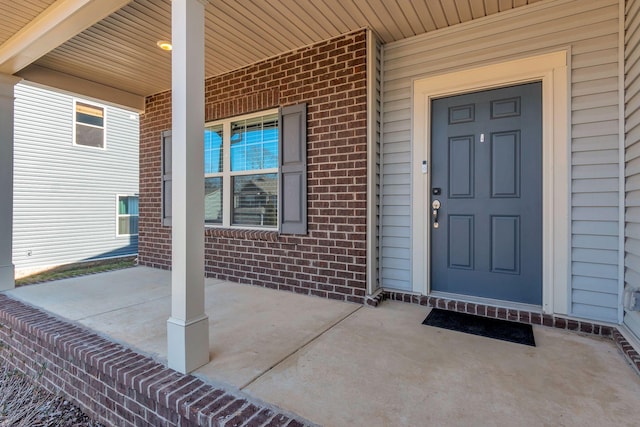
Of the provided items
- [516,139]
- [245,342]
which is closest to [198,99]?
[245,342]

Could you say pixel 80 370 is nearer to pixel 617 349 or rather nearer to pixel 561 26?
pixel 617 349

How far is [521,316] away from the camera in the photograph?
8.32 feet

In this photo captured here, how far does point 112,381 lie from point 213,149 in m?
3.03

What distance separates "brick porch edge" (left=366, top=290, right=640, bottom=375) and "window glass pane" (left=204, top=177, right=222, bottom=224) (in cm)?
235

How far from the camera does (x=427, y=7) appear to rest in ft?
8.54

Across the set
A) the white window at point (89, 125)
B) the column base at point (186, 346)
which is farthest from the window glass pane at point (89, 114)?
the column base at point (186, 346)

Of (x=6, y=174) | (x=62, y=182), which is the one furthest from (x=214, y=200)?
(x=62, y=182)

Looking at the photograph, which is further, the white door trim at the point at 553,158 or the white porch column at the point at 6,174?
the white porch column at the point at 6,174

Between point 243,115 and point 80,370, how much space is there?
2.95 m

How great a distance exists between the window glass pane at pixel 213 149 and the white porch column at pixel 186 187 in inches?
95.0

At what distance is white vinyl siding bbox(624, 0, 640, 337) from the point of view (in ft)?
6.72

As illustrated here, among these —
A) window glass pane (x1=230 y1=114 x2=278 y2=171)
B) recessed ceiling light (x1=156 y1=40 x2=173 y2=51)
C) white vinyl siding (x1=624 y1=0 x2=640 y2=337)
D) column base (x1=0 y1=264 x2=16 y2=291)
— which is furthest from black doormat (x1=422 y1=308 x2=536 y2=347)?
column base (x1=0 y1=264 x2=16 y2=291)

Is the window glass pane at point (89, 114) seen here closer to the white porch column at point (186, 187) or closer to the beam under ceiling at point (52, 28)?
the beam under ceiling at point (52, 28)

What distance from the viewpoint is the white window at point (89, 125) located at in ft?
25.7
